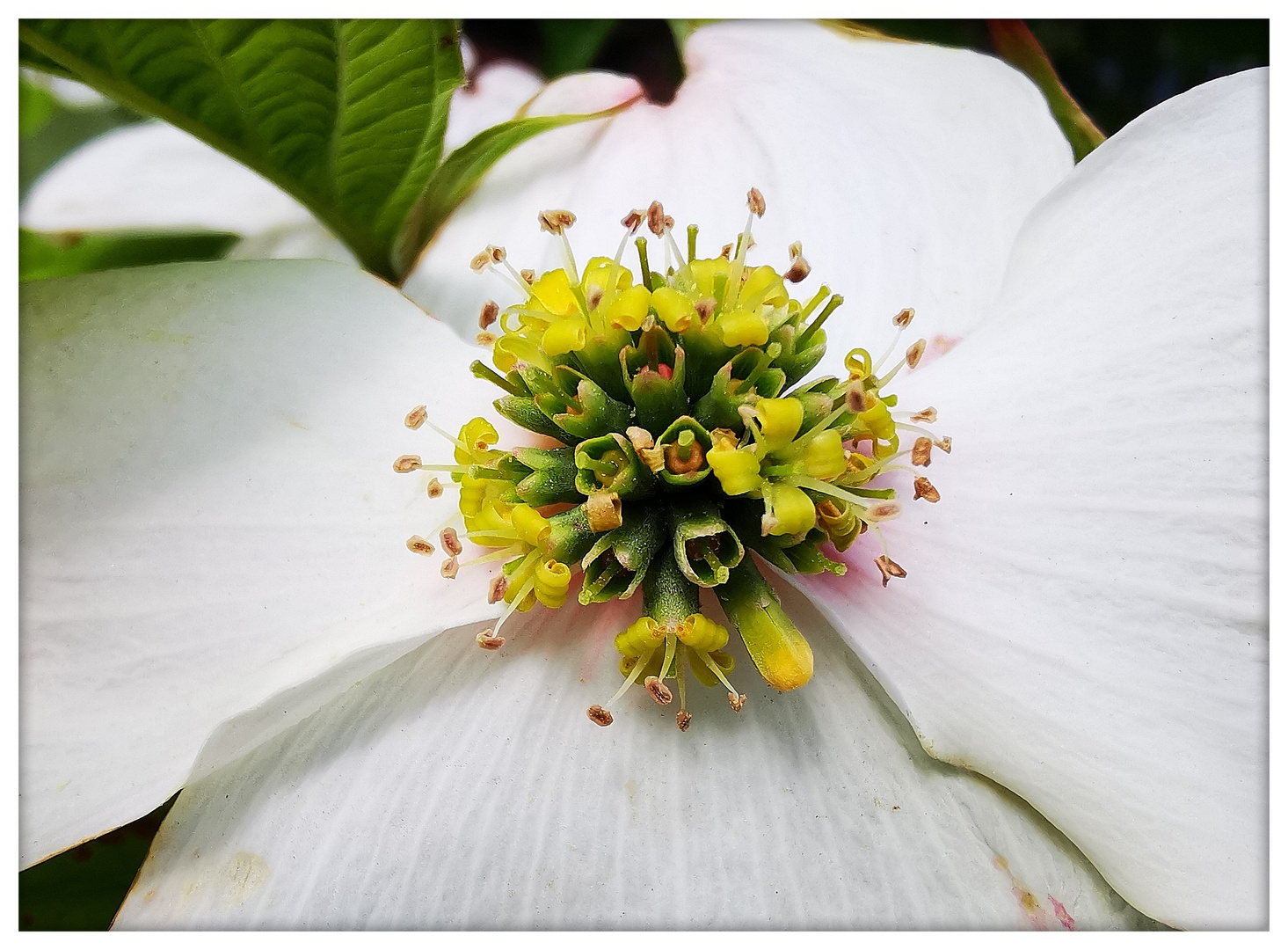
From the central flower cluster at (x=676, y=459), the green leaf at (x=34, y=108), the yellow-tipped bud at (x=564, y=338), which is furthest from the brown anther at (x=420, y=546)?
the green leaf at (x=34, y=108)

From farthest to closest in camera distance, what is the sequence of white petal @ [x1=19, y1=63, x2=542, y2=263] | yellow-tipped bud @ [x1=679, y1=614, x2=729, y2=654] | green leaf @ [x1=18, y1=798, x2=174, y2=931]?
white petal @ [x1=19, y1=63, x2=542, y2=263] < green leaf @ [x1=18, y1=798, x2=174, y2=931] < yellow-tipped bud @ [x1=679, y1=614, x2=729, y2=654]

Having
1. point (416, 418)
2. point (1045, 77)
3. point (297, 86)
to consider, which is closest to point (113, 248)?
point (297, 86)

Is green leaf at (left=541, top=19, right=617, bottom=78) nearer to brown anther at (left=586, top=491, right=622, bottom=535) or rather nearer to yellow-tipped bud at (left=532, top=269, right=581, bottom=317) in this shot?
yellow-tipped bud at (left=532, top=269, right=581, bottom=317)

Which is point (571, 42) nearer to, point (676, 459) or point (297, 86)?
point (297, 86)

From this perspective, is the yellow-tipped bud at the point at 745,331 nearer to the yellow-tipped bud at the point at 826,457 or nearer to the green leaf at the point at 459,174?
the yellow-tipped bud at the point at 826,457

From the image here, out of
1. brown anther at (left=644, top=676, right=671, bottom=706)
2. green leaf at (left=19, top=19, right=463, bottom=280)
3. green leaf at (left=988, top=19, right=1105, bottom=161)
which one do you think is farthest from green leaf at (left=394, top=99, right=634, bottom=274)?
brown anther at (left=644, top=676, right=671, bottom=706)

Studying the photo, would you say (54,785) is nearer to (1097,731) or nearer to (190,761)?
(190,761)
